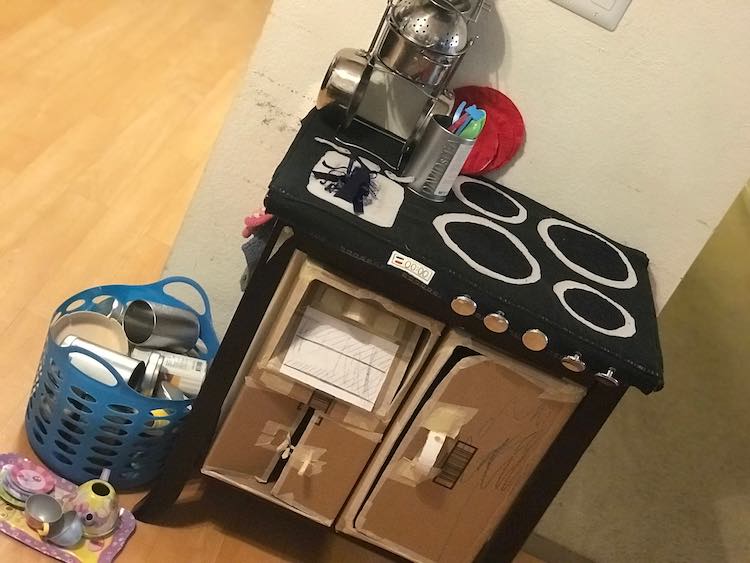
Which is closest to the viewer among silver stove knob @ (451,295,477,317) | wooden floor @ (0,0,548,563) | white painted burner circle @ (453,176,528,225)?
silver stove knob @ (451,295,477,317)

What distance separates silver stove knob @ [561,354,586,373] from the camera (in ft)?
3.66

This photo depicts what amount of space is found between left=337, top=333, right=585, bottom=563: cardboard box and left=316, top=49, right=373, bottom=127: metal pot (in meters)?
0.43

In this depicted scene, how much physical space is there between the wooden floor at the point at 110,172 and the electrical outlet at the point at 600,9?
0.97 m

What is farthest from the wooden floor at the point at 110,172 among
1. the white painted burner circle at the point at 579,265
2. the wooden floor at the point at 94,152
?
the white painted burner circle at the point at 579,265

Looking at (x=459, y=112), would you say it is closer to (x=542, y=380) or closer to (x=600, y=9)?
(x=600, y=9)

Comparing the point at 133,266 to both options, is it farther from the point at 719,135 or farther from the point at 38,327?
the point at 719,135

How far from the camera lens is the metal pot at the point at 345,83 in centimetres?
129

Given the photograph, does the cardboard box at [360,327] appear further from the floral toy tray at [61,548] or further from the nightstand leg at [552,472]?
the floral toy tray at [61,548]

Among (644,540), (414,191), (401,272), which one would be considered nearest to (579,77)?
(414,191)

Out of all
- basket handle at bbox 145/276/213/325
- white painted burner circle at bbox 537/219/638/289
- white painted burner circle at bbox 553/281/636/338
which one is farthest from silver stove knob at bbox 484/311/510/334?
basket handle at bbox 145/276/213/325

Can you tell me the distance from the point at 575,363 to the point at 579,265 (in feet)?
0.79

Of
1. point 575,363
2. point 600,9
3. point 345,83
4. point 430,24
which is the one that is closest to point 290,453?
point 575,363

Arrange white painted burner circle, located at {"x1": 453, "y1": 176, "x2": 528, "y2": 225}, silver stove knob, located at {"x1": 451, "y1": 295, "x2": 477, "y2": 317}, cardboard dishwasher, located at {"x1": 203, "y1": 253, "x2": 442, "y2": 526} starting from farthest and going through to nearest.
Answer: white painted burner circle, located at {"x1": 453, "y1": 176, "x2": 528, "y2": 225} < cardboard dishwasher, located at {"x1": 203, "y1": 253, "x2": 442, "y2": 526} < silver stove knob, located at {"x1": 451, "y1": 295, "x2": 477, "y2": 317}

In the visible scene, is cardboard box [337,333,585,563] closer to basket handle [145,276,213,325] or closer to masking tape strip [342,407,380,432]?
masking tape strip [342,407,380,432]
